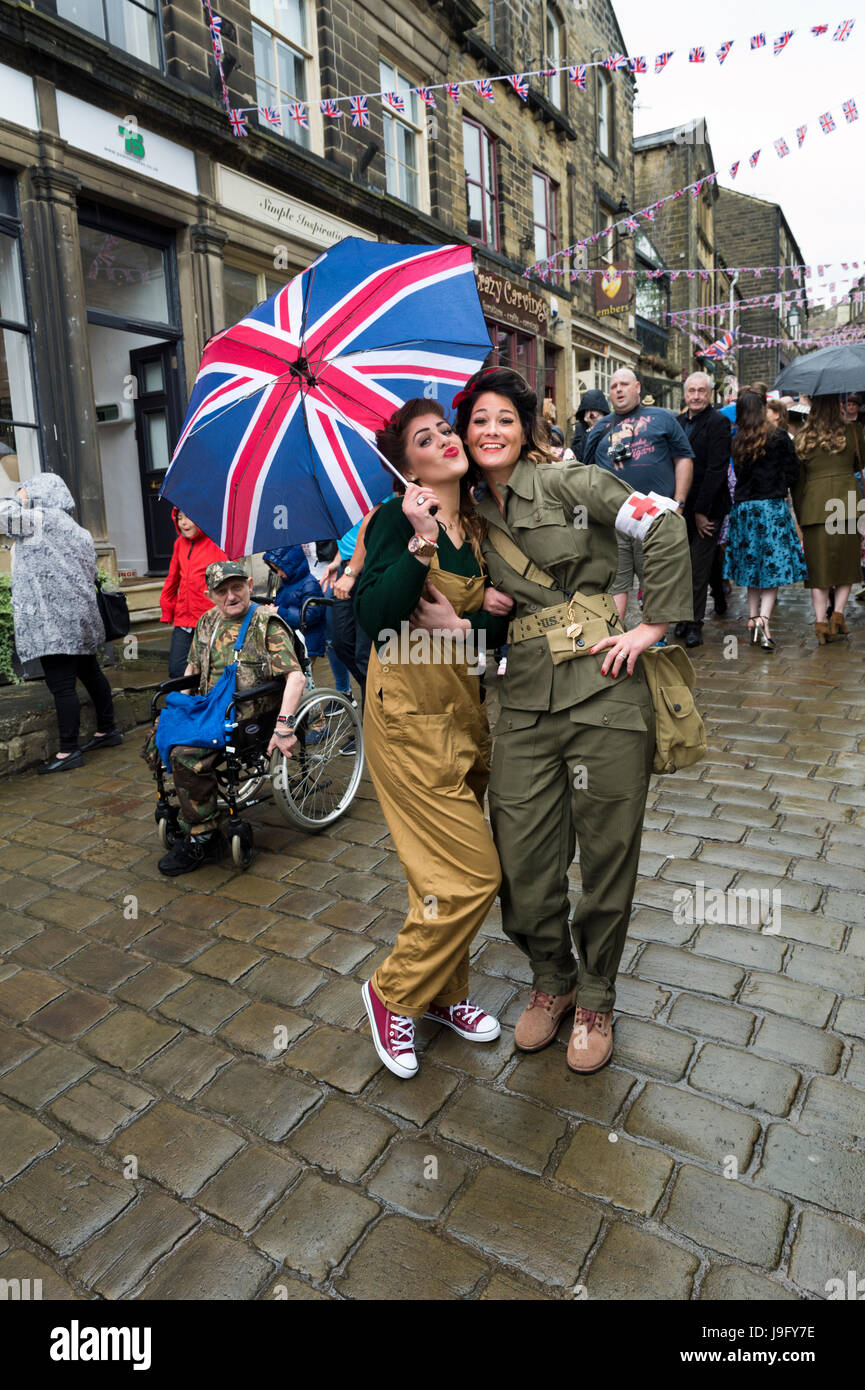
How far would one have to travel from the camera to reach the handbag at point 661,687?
2.39m

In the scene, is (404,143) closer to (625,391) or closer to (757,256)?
(625,391)

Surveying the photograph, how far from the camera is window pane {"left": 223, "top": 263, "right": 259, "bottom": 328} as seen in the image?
1018 centimetres

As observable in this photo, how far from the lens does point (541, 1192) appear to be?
6.93 feet

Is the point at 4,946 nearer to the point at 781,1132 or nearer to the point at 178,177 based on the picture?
the point at 781,1132

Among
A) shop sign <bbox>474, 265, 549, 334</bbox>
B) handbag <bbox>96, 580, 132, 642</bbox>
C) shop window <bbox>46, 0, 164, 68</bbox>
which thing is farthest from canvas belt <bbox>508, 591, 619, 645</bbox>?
shop sign <bbox>474, 265, 549, 334</bbox>

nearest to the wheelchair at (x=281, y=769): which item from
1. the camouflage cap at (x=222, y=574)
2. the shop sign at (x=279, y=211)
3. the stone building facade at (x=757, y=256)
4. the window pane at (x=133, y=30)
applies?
the camouflage cap at (x=222, y=574)

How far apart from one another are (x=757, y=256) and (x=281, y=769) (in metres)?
43.6

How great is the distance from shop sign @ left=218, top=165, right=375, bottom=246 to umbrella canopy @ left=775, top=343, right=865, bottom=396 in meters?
5.11

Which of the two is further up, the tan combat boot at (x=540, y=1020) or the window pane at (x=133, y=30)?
the window pane at (x=133, y=30)

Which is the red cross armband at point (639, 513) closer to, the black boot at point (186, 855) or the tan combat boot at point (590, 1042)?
the tan combat boot at point (590, 1042)

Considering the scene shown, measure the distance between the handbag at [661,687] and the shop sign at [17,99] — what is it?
750 cm

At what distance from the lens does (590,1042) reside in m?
2.55
